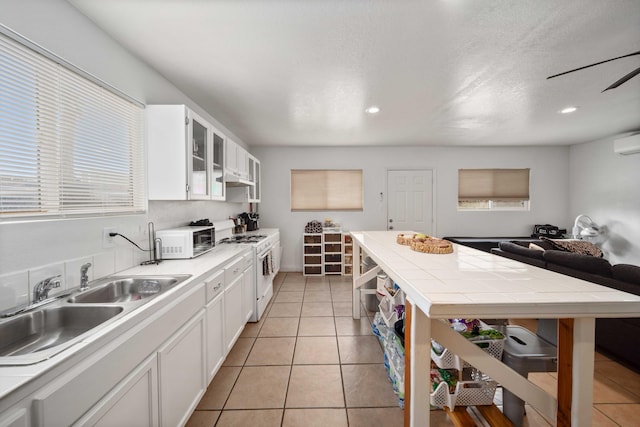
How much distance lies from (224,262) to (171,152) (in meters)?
1.01

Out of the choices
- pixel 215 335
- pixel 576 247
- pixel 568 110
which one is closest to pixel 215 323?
pixel 215 335

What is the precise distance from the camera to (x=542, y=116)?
3541mm

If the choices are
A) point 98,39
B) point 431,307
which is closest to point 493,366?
point 431,307

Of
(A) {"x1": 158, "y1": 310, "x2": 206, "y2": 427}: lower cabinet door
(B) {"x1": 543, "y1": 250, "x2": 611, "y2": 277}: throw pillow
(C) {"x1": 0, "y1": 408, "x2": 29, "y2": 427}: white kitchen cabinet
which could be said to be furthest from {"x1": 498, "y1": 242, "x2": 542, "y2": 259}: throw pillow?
(C) {"x1": 0, "y1": 408, "x2": 29, "y2": 427}: white kitchen cabinet

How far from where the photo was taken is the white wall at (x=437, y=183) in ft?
17.2

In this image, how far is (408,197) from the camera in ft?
17.6

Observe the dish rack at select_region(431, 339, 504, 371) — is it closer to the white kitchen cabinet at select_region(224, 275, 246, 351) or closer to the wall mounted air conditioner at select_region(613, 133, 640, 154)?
the white kitchen cabinet at select_region(224, 275, 246, 351)

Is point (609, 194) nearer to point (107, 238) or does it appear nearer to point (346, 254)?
point (346, 254)

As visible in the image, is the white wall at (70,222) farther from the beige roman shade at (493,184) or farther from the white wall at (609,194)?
the white wall at (609,194)

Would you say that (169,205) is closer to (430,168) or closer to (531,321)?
(531,321)

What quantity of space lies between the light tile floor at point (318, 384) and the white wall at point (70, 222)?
1226mm

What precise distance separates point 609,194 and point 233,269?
6.51 m

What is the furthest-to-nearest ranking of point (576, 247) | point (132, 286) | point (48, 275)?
point (576, 247), point (132, 286), point (48, 275)

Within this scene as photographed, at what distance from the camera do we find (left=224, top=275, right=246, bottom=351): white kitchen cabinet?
7.04 ft
